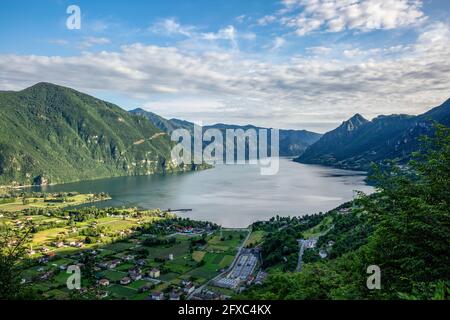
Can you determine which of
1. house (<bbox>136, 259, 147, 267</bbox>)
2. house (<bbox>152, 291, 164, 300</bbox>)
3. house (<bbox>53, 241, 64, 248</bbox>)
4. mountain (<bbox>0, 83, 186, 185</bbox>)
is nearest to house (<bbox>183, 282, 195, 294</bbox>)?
house (<bbox>152, 291, 164, 300</bbox>)

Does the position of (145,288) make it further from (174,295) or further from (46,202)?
(46,202)

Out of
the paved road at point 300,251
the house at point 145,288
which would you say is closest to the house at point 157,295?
the house at point 145,288

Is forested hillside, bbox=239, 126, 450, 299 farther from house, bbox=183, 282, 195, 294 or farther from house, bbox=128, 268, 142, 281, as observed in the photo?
house, bbox=128, 268, 142, 281

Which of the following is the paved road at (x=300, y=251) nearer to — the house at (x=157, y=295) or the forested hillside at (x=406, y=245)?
the house at (x=157, y=295)

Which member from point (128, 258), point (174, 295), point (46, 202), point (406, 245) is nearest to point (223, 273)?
point (174, 295)

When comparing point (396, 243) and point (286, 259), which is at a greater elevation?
point (396, 243)

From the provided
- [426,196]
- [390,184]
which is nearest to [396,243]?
[426,196]

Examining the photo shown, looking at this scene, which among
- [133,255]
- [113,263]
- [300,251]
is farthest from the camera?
[133,255]
